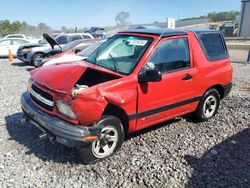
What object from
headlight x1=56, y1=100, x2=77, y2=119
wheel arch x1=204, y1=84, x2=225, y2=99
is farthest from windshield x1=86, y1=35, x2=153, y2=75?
wheel arch x1=204, y1=84, x2=225, y2=99

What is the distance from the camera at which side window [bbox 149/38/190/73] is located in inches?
166

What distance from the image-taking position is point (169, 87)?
4289 mm

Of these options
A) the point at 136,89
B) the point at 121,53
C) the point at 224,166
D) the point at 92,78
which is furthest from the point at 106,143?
the point at 224,166

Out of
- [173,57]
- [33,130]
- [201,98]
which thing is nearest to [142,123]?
[173,57]

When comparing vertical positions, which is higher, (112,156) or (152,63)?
(152,63)

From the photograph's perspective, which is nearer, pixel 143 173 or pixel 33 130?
pixel 143 173

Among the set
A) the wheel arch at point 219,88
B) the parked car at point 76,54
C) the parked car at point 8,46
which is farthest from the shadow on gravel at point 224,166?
the parked car at point 8,46

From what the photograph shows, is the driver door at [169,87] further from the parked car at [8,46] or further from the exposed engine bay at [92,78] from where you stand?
the parked car at [8,46]

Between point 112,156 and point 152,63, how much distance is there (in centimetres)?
158

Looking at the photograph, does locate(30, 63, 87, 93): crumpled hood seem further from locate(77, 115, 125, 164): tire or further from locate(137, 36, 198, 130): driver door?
locate(137, 36, 198, 130): driver door

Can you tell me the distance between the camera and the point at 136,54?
13.9 feet

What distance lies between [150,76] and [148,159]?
1247 mm

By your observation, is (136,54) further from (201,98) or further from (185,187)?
(185,187)

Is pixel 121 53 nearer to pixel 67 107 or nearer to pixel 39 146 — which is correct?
pixel 67 107
